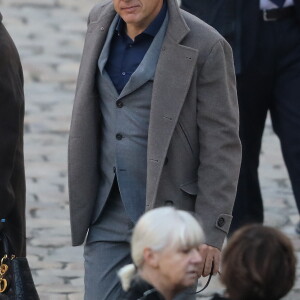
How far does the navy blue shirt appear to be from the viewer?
206 inches

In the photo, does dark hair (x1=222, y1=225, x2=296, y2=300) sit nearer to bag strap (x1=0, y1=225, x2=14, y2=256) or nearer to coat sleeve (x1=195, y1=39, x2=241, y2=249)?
coat sleeve (x1=195, y1=39, x2=241, y2=249)

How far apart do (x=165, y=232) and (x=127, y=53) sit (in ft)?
3.95

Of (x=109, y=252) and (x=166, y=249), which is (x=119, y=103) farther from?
(x=166, y=249)

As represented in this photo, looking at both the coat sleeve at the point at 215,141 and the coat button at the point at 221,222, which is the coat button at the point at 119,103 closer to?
the coat sleeve at the point at 215,141

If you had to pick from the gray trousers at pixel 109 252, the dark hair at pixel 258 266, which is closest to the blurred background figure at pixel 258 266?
the dark hair at pixel 258 266

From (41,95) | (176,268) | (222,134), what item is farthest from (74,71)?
(176,268)


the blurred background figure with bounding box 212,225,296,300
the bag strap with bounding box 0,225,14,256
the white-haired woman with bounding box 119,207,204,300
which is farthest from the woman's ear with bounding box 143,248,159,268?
the bag strap with bounding box 0,225,14,256

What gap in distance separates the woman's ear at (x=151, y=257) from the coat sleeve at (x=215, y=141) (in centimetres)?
89

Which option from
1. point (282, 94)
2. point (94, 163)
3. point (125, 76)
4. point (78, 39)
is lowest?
point (78, 39)

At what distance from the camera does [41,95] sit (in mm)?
11766

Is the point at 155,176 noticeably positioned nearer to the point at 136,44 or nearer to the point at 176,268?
the point at 136,44

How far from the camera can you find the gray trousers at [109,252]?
5262 millimetres

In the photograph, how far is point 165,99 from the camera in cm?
514

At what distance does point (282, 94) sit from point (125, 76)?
229 centimetres
